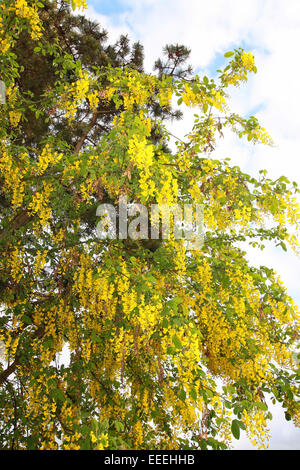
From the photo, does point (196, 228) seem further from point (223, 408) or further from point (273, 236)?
point (223, 408)

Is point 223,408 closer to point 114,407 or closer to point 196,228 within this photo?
point 114,407

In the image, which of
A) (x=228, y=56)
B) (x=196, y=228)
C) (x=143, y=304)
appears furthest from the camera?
(x=196, y=228)

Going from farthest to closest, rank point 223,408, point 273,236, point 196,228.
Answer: point 273,236, point 196,228, point 223,408

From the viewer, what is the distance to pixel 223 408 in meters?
2.39

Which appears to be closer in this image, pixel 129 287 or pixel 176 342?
pixel 176 342

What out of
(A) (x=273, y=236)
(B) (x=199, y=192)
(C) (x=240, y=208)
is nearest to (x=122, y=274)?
(B) (x=199, y=192)

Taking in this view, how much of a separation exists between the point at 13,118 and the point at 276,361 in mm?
3923

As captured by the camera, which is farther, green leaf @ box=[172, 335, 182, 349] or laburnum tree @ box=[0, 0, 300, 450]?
laburnum tree @ box=[0, 0, 300, 450]

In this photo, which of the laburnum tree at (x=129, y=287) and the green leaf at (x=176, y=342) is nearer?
the green leaf at (x=176, y=342)

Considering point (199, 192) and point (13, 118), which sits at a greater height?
point (13, 118)

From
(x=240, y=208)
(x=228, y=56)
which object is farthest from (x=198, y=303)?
(x=228, y=56)

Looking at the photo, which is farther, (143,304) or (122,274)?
(122,274)
